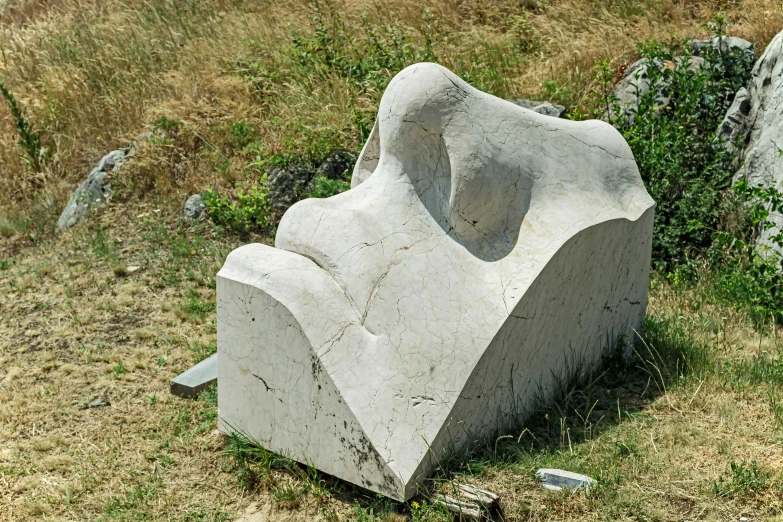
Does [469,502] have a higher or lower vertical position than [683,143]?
lower

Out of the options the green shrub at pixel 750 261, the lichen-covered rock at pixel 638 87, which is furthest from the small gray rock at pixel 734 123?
the green shrub at pixel 750 261

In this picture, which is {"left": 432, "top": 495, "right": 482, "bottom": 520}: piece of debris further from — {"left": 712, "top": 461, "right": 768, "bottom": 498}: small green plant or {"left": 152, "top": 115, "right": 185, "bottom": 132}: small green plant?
{"left": 152, "top": 115, "right": 185, "bottom": 132}: small green plant

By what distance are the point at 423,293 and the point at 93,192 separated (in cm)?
524

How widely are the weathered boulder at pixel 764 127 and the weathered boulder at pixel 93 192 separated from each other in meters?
5.59

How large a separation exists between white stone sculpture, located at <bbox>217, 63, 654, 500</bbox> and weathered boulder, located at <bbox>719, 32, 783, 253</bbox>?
2.14 m

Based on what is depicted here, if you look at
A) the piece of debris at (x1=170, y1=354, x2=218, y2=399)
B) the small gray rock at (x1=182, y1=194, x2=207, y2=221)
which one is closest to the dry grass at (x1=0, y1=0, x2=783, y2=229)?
the small gray rock at (x1=182, y1=194, x2=207, y2=221)

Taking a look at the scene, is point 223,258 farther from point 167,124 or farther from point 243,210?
point 167,124

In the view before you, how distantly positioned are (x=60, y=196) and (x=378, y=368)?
5880 millimetres

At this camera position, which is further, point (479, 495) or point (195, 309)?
point (195, 309)

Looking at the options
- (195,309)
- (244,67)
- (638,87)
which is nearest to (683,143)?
(638,87)

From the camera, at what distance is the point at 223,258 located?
22.2ft

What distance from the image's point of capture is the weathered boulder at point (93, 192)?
25.9 feet

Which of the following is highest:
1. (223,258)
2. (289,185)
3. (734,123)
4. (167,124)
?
(734,123)

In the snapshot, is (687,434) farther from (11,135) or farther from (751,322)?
(11,135)
